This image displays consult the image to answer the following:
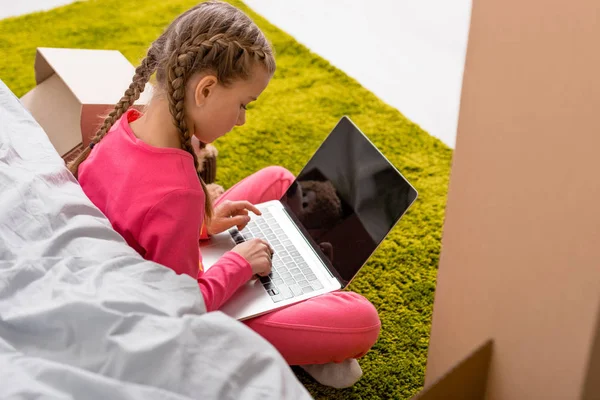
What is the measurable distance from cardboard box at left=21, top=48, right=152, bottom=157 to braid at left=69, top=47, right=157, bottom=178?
223mm

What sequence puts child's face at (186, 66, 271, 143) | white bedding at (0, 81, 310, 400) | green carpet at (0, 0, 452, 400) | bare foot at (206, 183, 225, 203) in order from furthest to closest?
1. bare foot at (206, 183, 225, 203)
2. green carpet at (0, 0, 452, 400)
3. child's face at (186, 66, 271, 143)
4. white bedding at (0, 81, 310, 400)

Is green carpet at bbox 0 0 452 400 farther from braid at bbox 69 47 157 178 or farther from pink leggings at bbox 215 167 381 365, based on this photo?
braid at bbox 69 47 157 178

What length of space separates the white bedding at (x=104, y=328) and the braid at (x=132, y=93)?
0.31 meters

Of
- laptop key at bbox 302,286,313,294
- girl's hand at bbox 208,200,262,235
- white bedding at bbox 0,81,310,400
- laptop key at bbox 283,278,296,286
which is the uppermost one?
white bedding at bbox 0,81,310,400

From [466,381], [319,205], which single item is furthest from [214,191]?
[466,381]

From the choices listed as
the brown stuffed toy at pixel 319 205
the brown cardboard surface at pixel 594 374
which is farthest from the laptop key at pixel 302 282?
the brown cardboard surface at pixel 594 374

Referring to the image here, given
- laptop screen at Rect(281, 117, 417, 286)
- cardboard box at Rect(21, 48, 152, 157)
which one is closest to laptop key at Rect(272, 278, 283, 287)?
laptop screen at Rect(281, 117, 417, 286)

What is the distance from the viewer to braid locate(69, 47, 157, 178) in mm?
1205

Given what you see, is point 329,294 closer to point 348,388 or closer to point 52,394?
point 348,388

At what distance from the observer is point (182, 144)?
1153 mm

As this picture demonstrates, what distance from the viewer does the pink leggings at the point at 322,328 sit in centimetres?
127

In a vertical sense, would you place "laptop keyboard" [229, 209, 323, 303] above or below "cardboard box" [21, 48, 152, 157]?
below

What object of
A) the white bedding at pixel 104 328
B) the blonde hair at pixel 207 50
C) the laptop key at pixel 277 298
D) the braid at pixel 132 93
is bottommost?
the laptop key at pixel 277 298

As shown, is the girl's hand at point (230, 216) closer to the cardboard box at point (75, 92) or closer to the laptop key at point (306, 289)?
the laptop key at point (306, 289)
